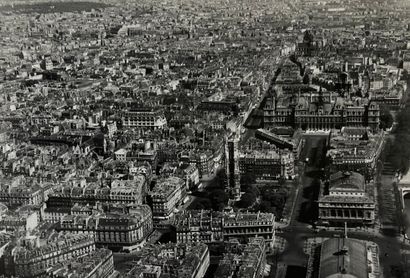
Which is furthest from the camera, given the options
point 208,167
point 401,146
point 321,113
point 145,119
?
point 145,119

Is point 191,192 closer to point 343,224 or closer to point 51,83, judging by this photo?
point 343,224

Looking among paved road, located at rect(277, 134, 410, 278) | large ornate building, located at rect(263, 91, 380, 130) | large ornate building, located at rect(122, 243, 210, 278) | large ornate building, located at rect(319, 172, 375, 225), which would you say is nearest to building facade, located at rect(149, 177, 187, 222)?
large ornate building, located at rect(122, 243, 210, 278)

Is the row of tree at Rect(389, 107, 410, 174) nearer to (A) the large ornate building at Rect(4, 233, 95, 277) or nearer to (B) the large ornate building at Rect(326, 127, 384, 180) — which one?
(B) the large ornate building at Rect(326, 127, 384, 180)

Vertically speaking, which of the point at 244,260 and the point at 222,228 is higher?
the point at 244,260

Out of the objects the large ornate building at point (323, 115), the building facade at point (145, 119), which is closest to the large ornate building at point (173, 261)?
the building facade at point (145, 119)

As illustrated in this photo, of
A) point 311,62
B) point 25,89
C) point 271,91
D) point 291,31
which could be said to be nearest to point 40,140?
point 25,89

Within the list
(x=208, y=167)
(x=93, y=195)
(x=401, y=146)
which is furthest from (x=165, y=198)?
(x=401, y=146)

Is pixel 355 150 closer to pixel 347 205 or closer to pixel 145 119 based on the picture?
pixel 347 205
